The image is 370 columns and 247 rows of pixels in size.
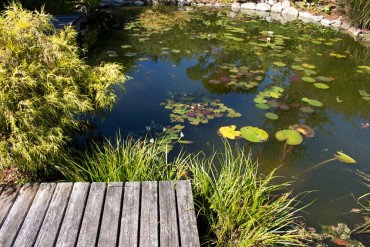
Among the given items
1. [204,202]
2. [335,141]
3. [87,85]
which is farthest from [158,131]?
[335,141]

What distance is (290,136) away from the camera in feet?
11.3

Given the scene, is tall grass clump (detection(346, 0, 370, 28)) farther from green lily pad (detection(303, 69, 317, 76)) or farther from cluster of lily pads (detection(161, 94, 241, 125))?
cluster of lily pads (detection(161, 94, 241, 125))

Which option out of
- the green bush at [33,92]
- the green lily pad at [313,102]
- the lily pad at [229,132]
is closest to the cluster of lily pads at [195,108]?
the lily pad at [229,132]

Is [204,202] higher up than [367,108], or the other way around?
[204,202]

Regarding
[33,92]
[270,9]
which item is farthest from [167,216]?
[270,9]

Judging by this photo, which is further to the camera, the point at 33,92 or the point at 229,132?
the point at 229,132

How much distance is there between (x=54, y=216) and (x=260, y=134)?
2345 mm

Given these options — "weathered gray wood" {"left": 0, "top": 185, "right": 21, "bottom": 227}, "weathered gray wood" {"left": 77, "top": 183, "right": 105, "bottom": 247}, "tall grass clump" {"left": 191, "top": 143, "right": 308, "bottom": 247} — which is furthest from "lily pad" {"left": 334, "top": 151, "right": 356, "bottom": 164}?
"weathered gray wood" {"left": 0, "top": 185, "right": 21, "bottom": 227}

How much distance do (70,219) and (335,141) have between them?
2.98 m

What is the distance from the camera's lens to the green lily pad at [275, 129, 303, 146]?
11.0 ft

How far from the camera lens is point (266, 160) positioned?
10.3 ft

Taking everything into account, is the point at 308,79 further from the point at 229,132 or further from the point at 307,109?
the point at 229,132

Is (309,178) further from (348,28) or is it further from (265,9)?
(265,9)

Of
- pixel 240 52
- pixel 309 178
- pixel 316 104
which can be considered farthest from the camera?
pixel 240 52
